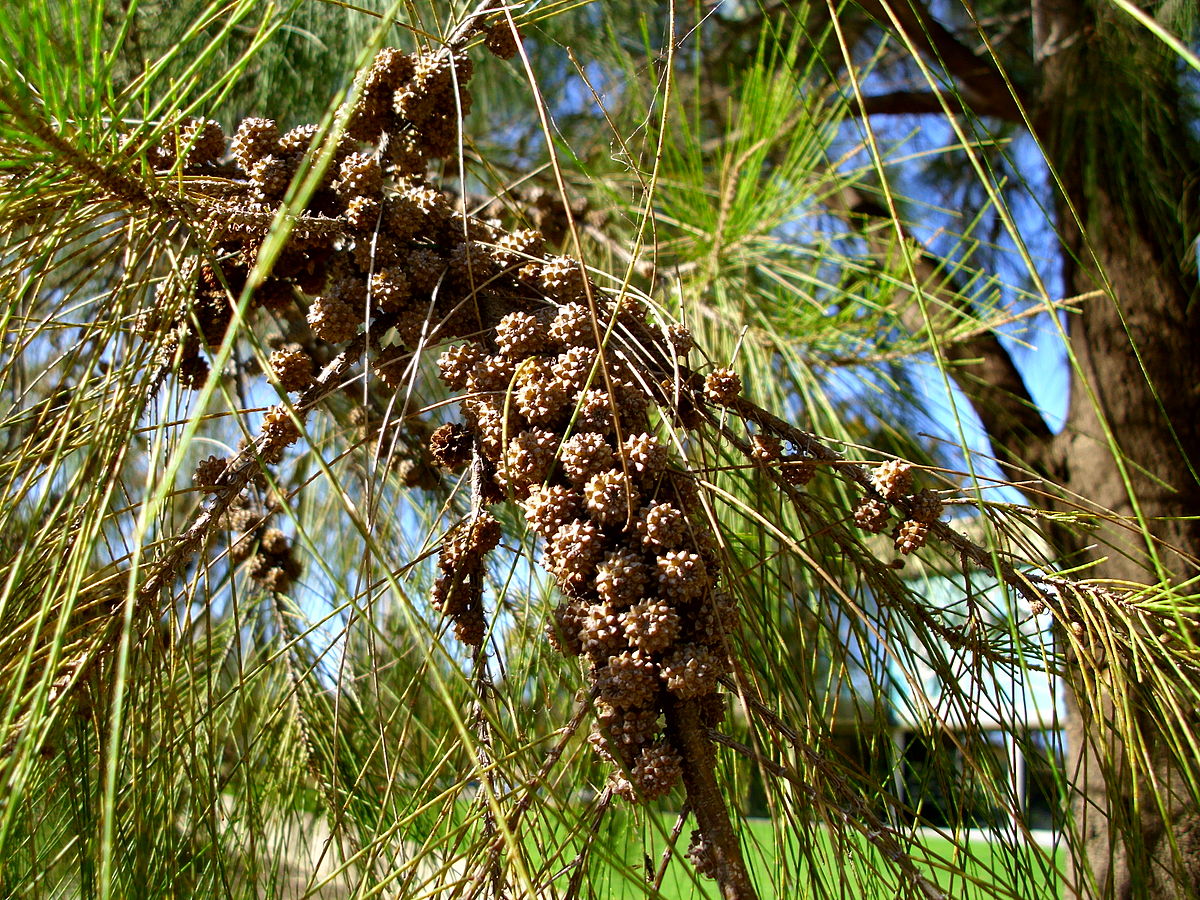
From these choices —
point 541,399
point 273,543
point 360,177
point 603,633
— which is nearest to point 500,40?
point 360,177

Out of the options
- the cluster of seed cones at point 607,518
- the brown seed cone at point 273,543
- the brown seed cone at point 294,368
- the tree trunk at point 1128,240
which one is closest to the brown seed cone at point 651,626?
the cluster of seed cones at point 607,518

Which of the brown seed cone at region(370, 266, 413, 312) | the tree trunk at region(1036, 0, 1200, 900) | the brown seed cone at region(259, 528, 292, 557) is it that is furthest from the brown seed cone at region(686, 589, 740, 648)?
the tree trunk at region(1036, 0, 1200, 900)

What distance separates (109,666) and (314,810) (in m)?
0.51

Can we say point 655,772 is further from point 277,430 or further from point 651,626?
point 277,430

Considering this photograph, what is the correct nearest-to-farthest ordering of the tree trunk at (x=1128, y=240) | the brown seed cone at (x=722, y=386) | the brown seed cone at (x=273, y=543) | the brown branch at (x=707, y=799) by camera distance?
the brown branch at (x=707, y=799) → the brown seed cone at (x=722, y=386) → the brown seed cone at (x=273, y=543) → the tree trunk at (x=1128, y=240)

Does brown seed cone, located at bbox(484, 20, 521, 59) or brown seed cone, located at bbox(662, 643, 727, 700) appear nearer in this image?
brown seed cone, located at bbox(662, 643, 727, 700)

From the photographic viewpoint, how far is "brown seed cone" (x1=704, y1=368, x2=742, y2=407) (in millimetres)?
454

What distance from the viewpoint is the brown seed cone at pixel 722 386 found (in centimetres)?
45

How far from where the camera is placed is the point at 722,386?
0.46 m

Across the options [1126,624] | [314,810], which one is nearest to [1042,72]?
[1126,624]

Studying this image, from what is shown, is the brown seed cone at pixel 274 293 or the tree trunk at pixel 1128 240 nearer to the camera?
the brown seed cone at pixel 274 293

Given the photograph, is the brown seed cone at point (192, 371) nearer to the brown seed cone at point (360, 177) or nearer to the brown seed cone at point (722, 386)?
the brown seed cone at point (360, 177)

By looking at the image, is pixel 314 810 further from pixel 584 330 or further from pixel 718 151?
pixel 718 151

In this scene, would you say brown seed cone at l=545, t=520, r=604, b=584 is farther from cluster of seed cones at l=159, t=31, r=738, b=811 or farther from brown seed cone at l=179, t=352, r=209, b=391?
brown seed cone at l=179, t=352, r=209, b=391
